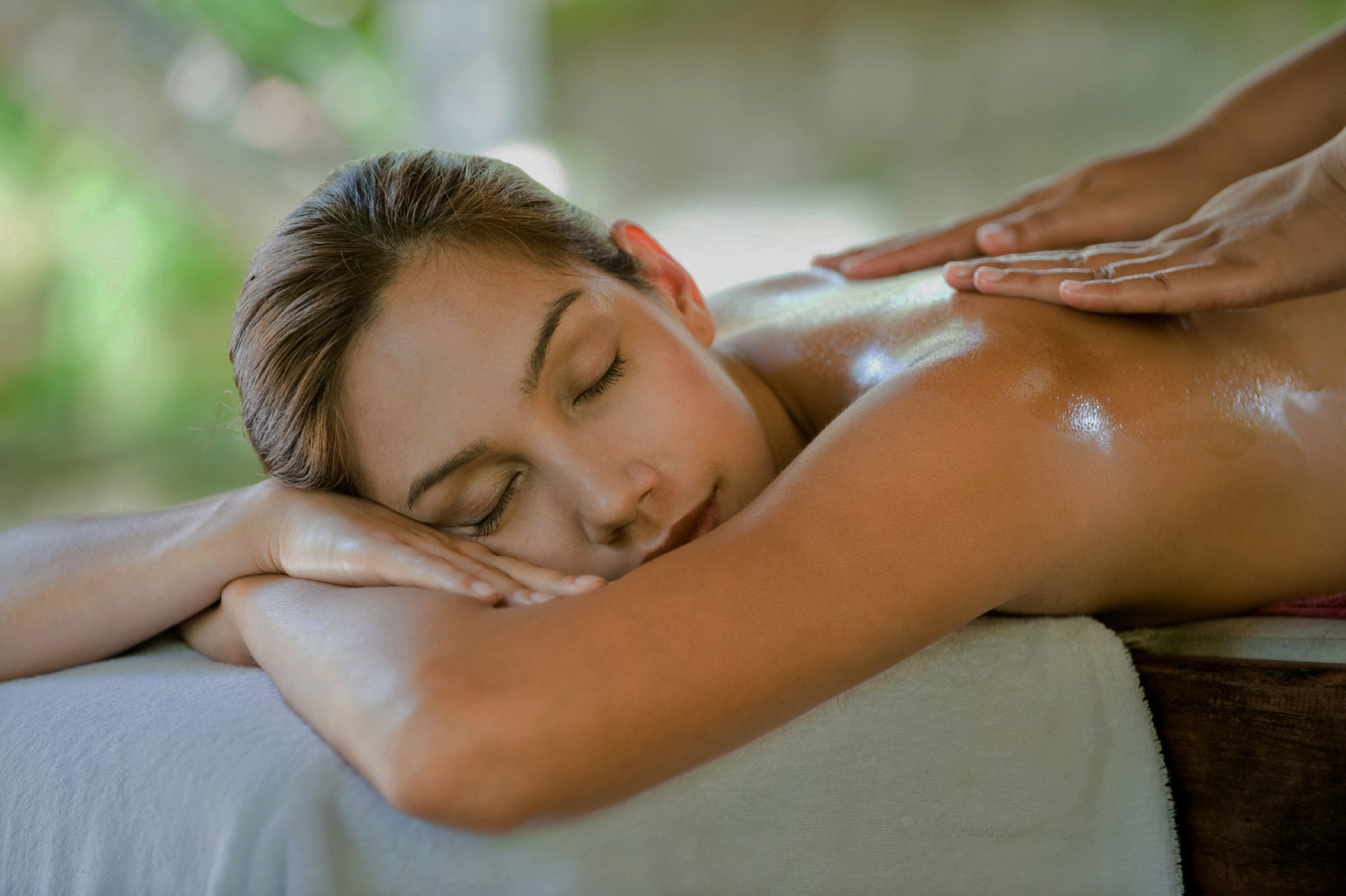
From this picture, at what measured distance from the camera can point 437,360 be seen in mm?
1021

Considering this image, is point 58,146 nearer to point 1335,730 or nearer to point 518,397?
point 518,397

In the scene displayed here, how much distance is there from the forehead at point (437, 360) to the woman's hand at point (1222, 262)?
454 mm

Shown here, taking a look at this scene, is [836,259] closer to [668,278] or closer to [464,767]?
[668,278]

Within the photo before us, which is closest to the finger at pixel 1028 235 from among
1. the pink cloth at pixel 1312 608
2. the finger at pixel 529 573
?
the pink cloth at pixel 1312 608

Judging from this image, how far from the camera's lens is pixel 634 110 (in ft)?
23.2

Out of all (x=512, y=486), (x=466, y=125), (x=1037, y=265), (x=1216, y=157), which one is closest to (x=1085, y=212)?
(x=1216, y=157)

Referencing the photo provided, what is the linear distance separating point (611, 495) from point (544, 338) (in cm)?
17

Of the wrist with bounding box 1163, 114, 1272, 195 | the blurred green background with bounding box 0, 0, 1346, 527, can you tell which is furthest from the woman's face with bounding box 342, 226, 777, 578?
the blurred green background with bounding box 0, 0, 1346, 527

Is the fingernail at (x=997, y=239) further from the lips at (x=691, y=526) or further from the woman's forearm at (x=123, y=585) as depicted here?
the woman's forearm at (x=123, y=585)

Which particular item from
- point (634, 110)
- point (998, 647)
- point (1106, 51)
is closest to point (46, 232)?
point (634, 110)

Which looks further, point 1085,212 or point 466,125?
point 466,125

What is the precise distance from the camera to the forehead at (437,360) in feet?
3.32

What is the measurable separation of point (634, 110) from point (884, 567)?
21.8ft

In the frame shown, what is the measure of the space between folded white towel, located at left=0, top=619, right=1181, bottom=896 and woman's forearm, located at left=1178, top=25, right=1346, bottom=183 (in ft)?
3.10
